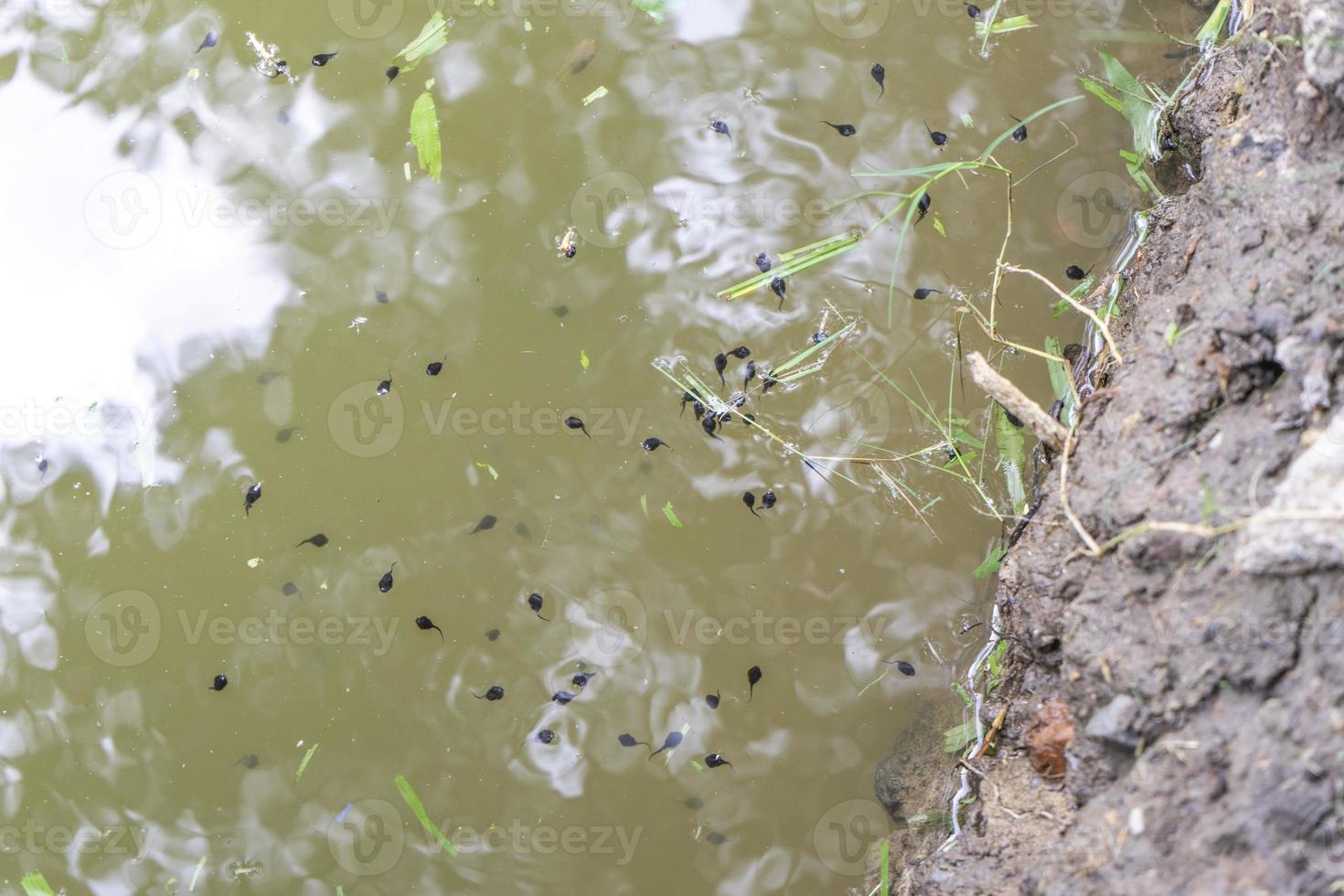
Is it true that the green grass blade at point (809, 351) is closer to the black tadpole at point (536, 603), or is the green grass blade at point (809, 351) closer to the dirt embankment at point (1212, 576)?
the dirt embankment at point (1212, 576)

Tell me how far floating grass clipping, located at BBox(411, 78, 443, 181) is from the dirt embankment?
2586 millimetres

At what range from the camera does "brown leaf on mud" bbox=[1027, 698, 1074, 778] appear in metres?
2.88

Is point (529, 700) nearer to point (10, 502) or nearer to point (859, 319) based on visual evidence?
point (859, 319)

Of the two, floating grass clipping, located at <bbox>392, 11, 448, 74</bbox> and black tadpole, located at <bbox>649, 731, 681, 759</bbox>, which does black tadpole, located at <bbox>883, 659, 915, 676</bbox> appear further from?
floating grass clipping, located at <bbox>392, 11, 448, 74</bbox>

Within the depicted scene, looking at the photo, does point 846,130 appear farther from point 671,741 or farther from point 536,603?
point 671,741

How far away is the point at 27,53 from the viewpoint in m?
3.97

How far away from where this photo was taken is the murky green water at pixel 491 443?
3.50 meters

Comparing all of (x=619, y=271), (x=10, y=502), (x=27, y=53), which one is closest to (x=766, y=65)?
(x=619, y=271)

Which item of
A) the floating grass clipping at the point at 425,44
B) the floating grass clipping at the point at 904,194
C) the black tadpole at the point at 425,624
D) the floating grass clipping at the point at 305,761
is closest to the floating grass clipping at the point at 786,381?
the floating grass clipping at the point at 904,194

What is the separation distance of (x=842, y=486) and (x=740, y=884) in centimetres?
148

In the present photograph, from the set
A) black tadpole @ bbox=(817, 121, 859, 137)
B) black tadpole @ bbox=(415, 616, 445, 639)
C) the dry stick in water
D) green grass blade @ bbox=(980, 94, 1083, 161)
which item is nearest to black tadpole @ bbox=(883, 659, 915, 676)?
the dry stick in water

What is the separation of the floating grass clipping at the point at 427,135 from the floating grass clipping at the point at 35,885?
3139 millimetres

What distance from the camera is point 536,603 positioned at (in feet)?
11.7

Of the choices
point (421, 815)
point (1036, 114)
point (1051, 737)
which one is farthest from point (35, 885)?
point (1036, 114)
